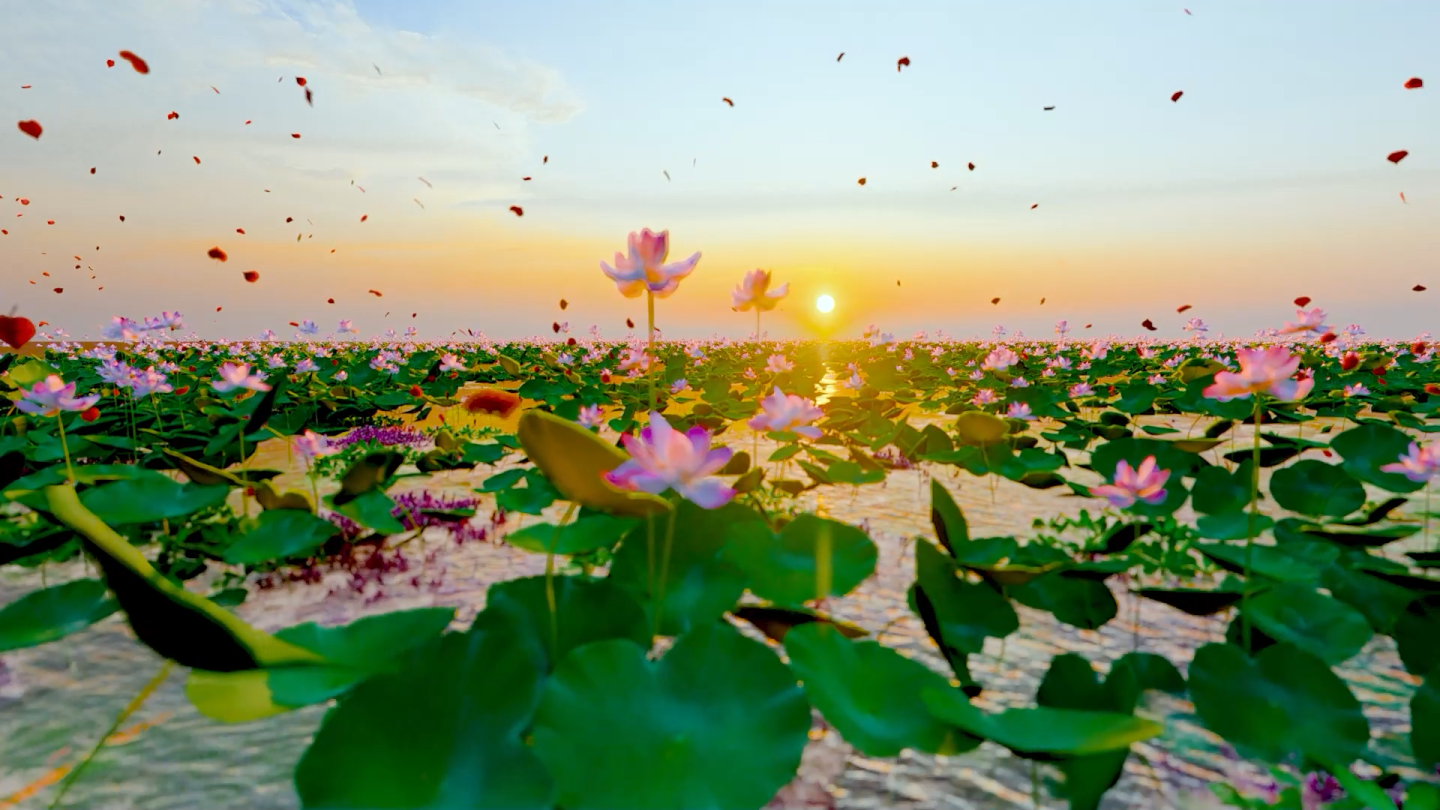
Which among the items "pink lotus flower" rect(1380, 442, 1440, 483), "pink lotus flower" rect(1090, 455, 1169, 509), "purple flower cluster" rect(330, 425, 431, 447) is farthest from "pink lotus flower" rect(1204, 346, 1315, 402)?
"purple flower cluster" rect(330, 425, 431, 447)

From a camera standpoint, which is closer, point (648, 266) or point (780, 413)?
point (648, 266)

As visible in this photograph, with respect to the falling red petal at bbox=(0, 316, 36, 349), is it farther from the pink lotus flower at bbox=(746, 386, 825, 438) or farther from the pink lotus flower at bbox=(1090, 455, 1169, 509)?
the pink lotus flower at bbox=(1090, 455, 1169, 509)

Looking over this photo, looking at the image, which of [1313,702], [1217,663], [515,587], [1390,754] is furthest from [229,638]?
[1390,754]

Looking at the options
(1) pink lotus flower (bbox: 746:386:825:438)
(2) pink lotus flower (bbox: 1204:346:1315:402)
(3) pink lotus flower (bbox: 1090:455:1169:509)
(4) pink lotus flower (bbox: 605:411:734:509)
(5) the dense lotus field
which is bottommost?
(5) the dense lotus field

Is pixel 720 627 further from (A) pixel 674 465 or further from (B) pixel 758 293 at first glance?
(B) pixel 758 293

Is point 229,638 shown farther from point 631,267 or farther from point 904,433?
point 904,433

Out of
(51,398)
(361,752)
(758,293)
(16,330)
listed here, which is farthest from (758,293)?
(16,330)

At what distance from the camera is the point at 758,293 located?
2133 millimetres

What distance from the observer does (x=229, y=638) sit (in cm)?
89

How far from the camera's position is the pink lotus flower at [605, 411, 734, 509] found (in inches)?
38.1

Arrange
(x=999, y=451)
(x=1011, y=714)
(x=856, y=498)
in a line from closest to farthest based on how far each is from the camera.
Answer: (x=1011, y=714)
(x=999, y=451)
(x=856, y=498)

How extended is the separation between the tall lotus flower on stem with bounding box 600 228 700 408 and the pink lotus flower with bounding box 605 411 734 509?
0.43 meters

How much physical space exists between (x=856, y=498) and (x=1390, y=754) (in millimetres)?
2473

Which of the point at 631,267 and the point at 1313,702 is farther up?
the point at 631,267
